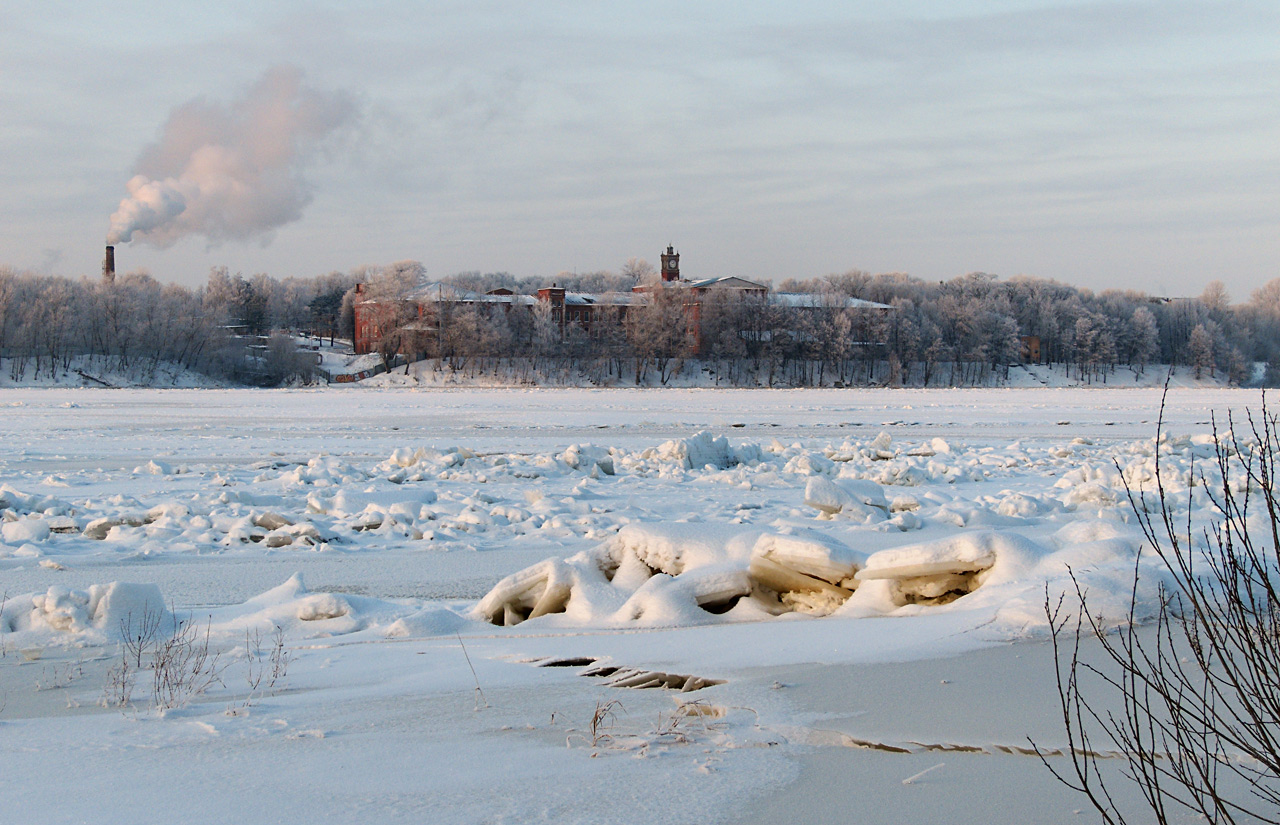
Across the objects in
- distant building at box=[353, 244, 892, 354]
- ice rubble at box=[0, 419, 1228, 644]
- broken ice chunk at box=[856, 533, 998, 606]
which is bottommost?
ice rubble at box=[0, 419, 1228, 644]

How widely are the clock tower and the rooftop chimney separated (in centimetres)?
5141

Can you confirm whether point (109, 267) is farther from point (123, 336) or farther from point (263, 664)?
point (263, 664)

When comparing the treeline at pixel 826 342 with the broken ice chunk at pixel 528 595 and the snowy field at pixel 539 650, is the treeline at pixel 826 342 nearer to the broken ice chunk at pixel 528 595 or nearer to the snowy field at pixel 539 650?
the snowy field at pixel 539 650

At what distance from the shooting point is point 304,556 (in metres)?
10.7

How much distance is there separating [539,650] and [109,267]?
10218 centimetres

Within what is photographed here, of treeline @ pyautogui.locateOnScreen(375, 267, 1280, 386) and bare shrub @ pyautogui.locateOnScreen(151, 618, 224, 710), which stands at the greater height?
treeline @ pyautogui.locateOnScreen(375, 267, 1280, 386)

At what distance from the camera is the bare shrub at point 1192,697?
2807 mm

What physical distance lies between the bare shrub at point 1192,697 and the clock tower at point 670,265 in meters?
107

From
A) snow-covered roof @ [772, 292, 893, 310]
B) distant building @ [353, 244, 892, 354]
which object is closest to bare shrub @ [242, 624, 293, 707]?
distant building @ [353, 244, 892, 354]

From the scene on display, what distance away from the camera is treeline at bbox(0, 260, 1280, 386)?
84.9 m

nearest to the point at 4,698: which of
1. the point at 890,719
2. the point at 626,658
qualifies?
the point at 626,658

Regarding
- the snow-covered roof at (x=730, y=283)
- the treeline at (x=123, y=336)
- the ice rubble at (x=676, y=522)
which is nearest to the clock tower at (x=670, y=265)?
the snow-covered roof at (x=730, y=283)

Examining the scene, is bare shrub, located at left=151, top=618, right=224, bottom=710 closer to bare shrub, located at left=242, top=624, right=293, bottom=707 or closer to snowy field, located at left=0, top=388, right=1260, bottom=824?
snowy field, located at left=0, top=388, right=1260, bottom=824

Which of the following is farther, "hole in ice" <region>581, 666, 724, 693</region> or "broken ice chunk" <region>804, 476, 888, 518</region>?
"broken ice chunk" <region>804, 476, 888, 518</region>
